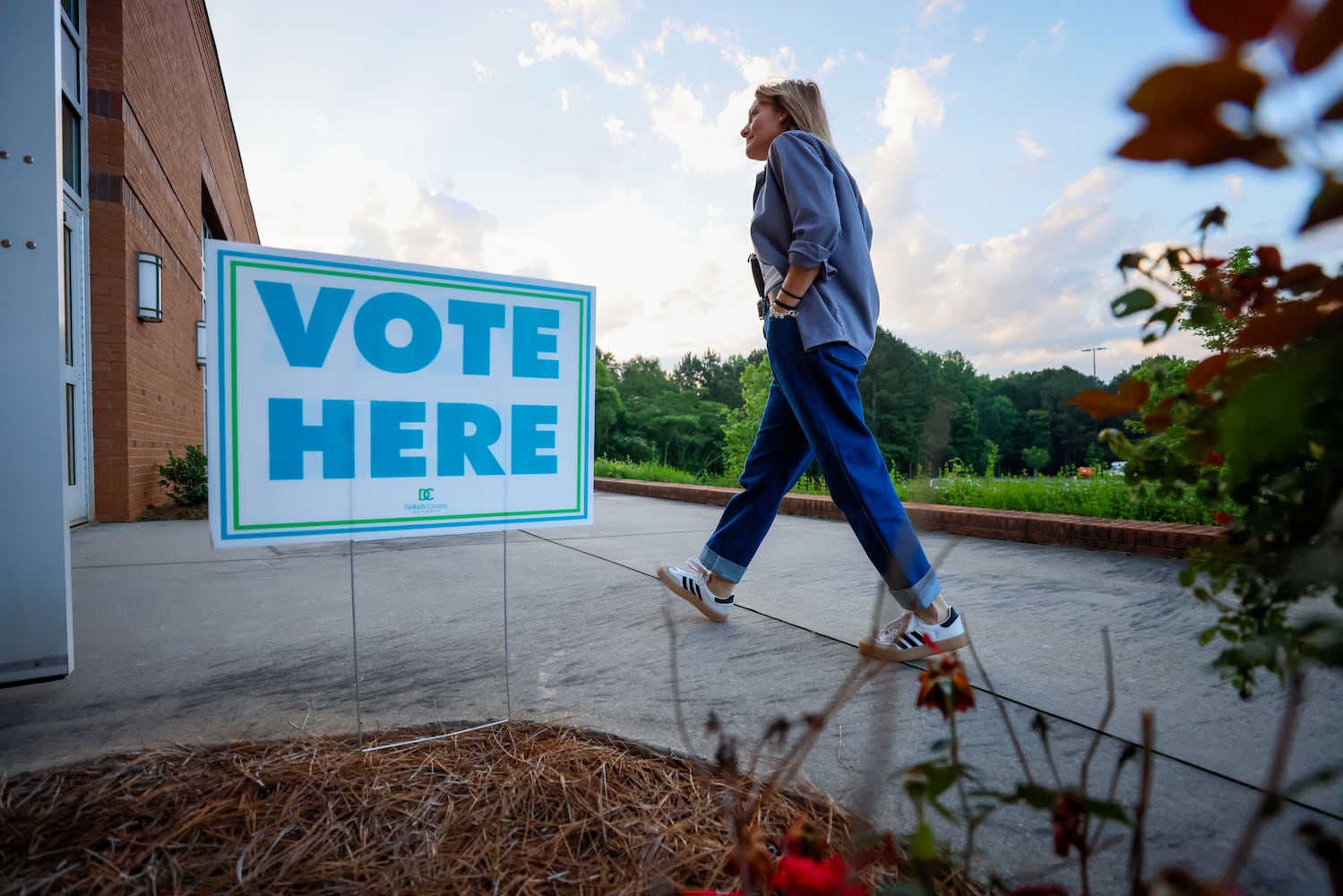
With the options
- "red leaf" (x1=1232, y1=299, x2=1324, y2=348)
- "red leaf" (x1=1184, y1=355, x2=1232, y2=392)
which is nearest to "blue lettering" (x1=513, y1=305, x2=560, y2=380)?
"red leaf" (x1=1184, y1=355, x2=1232, y2=392)

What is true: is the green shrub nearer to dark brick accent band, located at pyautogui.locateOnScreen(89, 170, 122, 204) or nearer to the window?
dark brick accent band, located at pyautogui.locateOnScreen(89, 170, 122, 204)

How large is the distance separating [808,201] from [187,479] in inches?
290

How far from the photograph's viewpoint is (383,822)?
1169 millimetres

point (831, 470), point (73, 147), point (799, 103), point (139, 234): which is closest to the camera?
point (831, 470)

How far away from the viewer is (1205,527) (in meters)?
3.90

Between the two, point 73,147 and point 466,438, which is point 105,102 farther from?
point 466,438

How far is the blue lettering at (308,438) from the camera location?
60.4 inches

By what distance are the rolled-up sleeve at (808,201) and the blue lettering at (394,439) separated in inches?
47.2

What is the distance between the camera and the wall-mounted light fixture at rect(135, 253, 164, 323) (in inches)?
260

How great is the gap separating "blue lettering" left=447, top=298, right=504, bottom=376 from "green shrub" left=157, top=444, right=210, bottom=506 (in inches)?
263

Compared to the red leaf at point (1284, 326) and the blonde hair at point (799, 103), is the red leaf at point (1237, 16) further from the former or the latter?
the blonde hair at point (799, 103)

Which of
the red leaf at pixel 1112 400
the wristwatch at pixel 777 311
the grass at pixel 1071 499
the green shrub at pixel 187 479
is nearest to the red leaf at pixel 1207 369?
the red leaf at pixel 1112 400

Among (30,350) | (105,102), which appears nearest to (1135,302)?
(30,350)

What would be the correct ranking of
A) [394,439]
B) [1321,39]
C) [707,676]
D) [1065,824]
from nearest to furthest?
[1321,39]
[1065,824]
[394,439]
[707,676]
